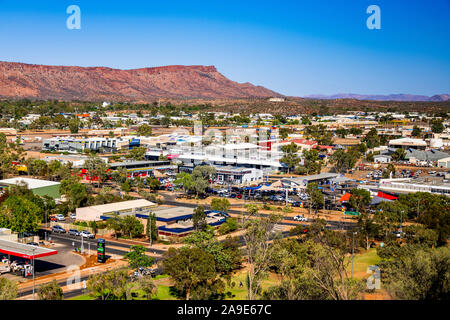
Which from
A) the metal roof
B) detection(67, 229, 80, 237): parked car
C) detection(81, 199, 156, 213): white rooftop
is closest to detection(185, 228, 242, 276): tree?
the metal roof

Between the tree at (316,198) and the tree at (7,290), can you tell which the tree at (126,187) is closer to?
the tree at (316,198)

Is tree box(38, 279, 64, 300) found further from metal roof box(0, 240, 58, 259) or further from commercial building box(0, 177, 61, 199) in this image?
commercial building box(0, 177, 61, 199)

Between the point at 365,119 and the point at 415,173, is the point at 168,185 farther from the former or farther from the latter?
the point at 365,119

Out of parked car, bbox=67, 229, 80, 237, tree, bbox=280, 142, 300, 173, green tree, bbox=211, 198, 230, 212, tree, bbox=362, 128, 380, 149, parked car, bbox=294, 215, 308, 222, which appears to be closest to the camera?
parked car, bbox=67, 229, 80, 237

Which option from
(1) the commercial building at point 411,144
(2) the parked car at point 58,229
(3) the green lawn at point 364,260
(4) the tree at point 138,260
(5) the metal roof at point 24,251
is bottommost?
(3) the green lawn at point 364,260

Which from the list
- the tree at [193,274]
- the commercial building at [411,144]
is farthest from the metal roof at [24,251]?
the commercial building at [411,144]

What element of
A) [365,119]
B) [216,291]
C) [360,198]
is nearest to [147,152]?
[360,198]
